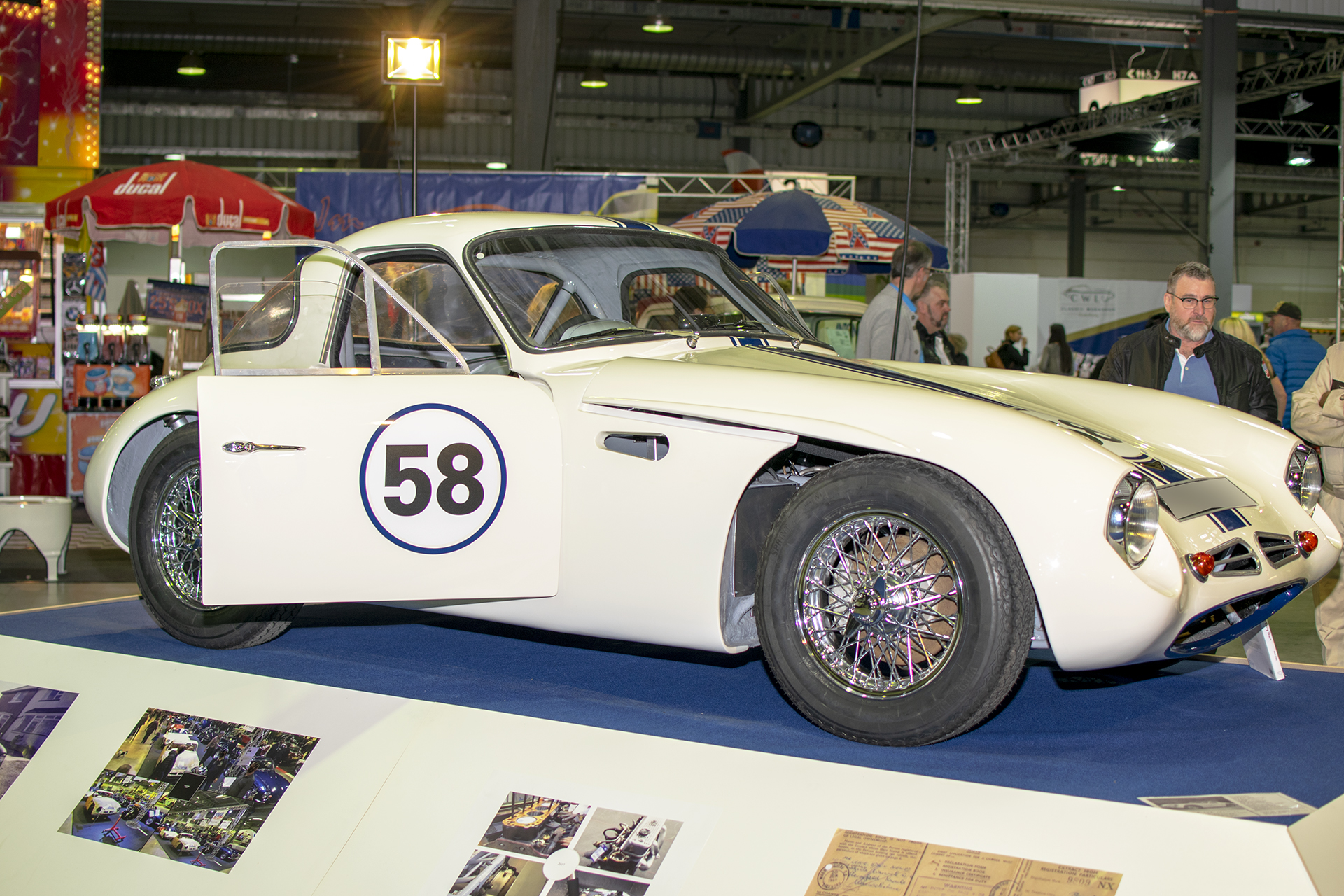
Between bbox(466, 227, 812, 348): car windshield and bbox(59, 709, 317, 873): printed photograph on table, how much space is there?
1.32 m

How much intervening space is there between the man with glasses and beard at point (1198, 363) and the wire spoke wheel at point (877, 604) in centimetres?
206

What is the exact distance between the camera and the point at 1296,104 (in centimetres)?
1578

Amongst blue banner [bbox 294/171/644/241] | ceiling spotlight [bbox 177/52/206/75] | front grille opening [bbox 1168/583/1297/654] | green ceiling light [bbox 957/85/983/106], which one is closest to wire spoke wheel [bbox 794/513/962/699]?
front grille opening [bbox 1168/583/1297/654]

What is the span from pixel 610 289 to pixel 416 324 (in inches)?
26.9

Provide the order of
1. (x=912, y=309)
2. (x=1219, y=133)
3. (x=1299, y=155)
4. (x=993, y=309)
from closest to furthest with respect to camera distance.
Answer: (x=912, y=309)
(x=1219, y=133)
(x=993, y=309)
(x=1299, y=155)

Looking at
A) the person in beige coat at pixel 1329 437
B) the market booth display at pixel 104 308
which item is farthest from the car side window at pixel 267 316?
the market booth display at pixel 104 308

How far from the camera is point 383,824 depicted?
2533mm

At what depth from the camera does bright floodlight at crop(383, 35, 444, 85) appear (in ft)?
18.2

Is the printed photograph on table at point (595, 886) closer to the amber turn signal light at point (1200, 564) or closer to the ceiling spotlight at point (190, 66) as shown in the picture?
the amber turn signal light at point (1200, 564)

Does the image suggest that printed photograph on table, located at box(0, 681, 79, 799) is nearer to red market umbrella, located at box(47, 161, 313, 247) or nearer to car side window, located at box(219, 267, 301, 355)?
car side window, located at box(219, 267, 301, 355)

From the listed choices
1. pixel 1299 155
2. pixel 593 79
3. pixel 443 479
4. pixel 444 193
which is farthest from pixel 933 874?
pixel 593 79

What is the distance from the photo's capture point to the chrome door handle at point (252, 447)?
3055mm

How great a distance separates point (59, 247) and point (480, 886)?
10.4 meters

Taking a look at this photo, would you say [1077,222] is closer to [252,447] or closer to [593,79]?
[593,79]
